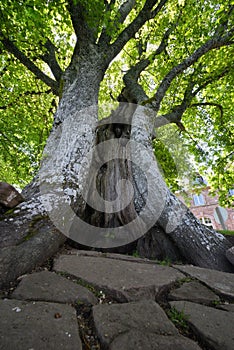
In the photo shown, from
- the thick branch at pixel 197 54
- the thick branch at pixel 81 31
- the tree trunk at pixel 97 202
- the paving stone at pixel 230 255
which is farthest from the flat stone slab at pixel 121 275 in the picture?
the thick branch at pixel 81 31

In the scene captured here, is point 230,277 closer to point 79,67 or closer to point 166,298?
point 166,298

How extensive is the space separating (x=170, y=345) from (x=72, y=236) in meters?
1.78

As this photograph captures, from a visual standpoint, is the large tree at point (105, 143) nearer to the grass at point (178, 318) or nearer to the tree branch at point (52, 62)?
A: the tree branch at point (52, 62)

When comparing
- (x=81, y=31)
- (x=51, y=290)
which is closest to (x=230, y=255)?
(x=51, y=290)

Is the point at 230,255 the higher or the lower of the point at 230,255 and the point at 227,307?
the higher

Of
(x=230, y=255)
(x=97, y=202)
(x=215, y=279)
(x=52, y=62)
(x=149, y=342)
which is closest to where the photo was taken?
(x=149, y=342)

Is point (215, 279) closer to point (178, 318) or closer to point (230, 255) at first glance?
point (230, 255)

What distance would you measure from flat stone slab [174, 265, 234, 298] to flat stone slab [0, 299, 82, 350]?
47.6 inches

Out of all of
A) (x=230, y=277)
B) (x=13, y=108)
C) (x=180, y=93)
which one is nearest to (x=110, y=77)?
(x=180, y=93)

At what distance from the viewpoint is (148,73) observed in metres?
8.23

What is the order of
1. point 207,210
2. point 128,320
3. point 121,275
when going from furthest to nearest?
point 207,210 < point 121,275 < point 128,320

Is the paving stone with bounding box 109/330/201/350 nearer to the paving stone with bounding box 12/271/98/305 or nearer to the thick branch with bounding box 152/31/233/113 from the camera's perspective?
the paving stone with bounding box 12/271/98/305

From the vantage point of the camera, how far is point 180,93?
280 inches

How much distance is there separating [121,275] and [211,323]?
2.32ft
